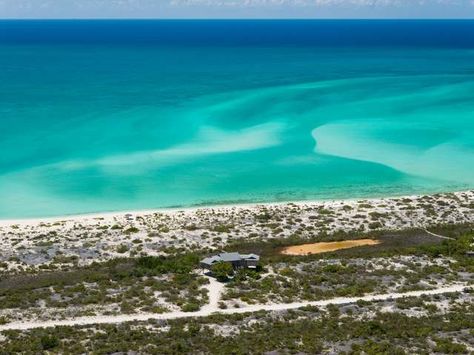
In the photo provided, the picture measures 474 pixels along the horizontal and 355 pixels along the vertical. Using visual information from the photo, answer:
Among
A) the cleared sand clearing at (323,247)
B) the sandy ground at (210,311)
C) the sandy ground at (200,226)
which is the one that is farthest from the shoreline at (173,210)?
the sandy ground at (210,311)

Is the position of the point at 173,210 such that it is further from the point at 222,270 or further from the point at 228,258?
the point at 222,270

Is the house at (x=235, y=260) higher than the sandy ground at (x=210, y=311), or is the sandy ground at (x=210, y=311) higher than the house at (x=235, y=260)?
the house at (x=235, y=260)

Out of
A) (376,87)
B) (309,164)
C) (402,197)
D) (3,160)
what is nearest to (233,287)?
(402,197)

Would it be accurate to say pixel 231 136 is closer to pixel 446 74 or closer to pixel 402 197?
pixel 402 197

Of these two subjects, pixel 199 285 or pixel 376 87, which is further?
pixel 376 87

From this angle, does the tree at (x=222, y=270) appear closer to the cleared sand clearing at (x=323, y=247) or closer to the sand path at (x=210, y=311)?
the sand path at (x=210, y=311)

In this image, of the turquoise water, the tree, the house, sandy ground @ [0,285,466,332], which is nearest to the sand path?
sandy ground @ [0,285,466,332]

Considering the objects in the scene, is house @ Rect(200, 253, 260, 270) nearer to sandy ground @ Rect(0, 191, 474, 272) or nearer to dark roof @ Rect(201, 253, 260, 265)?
dark roof @ Rect(201, 253, 260, 265)
